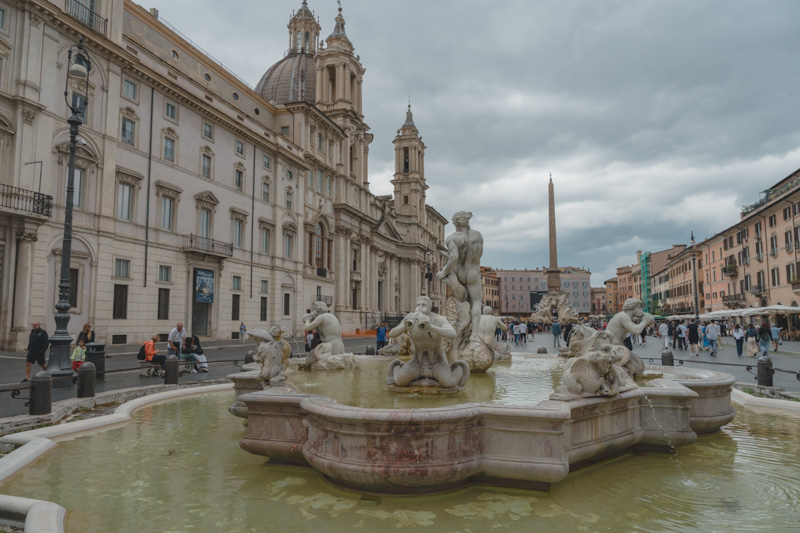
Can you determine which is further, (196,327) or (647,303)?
(647,303)

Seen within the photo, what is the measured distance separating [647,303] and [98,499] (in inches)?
4339

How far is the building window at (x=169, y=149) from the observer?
88.9ft

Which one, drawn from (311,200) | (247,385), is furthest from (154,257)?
(247,385)

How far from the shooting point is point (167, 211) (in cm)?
2722

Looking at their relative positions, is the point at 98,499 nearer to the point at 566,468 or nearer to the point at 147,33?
the point at 566,468

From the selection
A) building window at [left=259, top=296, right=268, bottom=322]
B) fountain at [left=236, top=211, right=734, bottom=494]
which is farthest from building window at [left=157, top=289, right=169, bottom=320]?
fountain at [left=236, top=211, right=734, bottom=494]

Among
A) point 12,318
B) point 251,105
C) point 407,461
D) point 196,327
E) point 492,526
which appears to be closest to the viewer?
point 492,526

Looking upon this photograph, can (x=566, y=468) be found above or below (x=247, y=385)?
below

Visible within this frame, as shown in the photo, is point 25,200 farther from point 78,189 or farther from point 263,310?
point 263,310

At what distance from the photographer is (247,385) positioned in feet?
20.4

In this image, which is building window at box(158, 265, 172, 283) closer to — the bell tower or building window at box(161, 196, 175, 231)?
building window at box(161, 196, 175, 231)

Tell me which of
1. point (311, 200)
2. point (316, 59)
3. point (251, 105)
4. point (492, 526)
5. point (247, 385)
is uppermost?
point (316, 59)

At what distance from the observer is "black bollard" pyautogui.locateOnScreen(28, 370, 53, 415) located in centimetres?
692

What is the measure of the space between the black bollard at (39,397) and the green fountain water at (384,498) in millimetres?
1493
